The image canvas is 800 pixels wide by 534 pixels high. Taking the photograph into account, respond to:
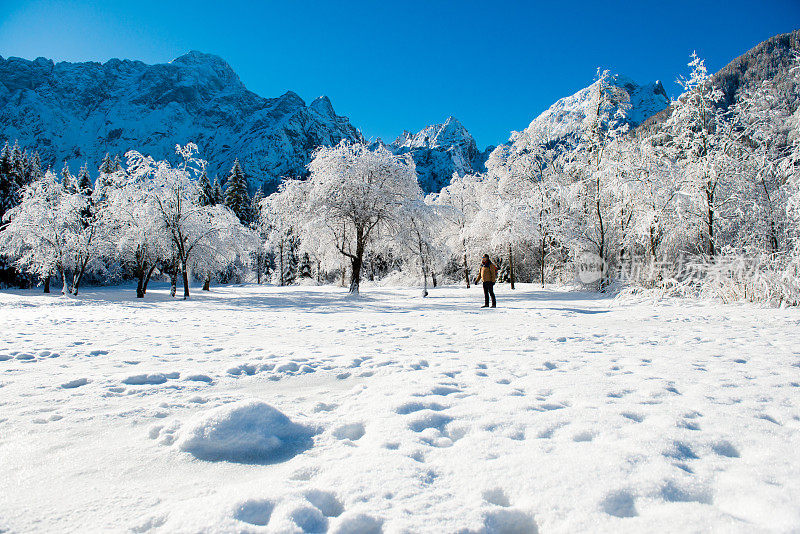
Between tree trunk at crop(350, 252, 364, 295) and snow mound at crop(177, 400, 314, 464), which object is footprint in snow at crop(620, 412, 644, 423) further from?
tree trunk at crop(350, 252, 364, 295)

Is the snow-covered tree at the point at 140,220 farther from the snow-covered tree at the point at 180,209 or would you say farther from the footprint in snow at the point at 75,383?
the footprint in snow at the point at 75,383

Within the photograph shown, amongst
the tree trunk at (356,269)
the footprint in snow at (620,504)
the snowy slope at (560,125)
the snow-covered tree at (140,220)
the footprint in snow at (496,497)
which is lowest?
the footprint in snow at (496,497)

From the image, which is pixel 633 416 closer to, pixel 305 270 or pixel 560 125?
pixel 560 125

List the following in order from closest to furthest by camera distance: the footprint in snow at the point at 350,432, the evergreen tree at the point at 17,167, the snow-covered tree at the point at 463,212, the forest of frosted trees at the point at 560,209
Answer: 1. the footprint in snow at the point at 350,432
2. the forest of frosted trees at the point at 560,209
3. the snow-covered tree at the point at 463,212
4. the evergreen tree at the point at 17,167

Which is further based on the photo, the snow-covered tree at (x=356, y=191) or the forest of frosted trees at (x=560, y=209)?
the snow-covered tree at (x=356, y=191)

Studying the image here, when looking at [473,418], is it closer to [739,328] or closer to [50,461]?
[50,461]

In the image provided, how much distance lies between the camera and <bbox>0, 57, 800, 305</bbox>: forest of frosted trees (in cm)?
1255

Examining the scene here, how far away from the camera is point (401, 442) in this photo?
6.85 feet

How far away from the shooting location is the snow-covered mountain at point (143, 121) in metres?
156

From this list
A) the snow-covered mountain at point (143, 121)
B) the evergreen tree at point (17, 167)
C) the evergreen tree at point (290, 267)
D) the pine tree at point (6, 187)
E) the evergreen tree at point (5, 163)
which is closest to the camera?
the pine tree at point (6, 187)

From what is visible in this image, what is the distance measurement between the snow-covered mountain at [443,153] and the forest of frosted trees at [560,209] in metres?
125

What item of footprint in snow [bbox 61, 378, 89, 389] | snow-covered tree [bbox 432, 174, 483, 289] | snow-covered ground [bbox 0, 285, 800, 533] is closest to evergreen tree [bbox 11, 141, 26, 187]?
snow-covered tree [bbox 432, 174, 483, 289]

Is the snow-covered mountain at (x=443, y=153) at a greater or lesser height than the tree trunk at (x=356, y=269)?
greater

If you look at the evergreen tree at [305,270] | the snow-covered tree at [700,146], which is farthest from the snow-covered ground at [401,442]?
the evergreen tree at [305,270]
